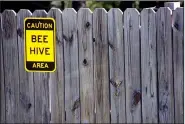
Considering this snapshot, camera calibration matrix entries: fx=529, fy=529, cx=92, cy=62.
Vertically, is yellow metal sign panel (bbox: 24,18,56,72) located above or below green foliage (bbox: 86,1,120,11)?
below

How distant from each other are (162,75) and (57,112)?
1.21m

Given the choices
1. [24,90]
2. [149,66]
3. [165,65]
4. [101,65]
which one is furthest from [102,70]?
[24,90]

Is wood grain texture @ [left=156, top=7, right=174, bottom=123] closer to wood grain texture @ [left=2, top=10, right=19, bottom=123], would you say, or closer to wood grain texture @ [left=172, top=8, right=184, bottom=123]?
wood grain texture @ [left=172, top=8, right=184, bottom=123]

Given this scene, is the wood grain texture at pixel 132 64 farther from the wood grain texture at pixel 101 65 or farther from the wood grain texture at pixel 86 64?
the wood grain texture at pixel 86 64

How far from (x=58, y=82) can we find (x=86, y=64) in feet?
1.22

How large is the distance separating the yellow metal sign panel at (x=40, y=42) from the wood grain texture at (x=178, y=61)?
4.15 feet

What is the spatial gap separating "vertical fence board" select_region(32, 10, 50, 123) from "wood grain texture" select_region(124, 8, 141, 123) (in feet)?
2.88

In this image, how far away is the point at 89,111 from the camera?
223 inches

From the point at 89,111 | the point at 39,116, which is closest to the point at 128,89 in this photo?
the point at 89,111

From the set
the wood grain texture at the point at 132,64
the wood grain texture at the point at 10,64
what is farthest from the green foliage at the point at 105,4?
the wood grain texture at the point at 132,64

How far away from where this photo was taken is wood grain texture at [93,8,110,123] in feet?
18.0

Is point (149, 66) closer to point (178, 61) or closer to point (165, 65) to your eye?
point (165, 65)

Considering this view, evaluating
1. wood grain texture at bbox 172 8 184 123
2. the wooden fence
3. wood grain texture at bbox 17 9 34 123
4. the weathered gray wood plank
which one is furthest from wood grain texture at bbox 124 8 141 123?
wood grain texture at bbox 17 9 34 123

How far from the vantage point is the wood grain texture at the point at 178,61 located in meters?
5.32
